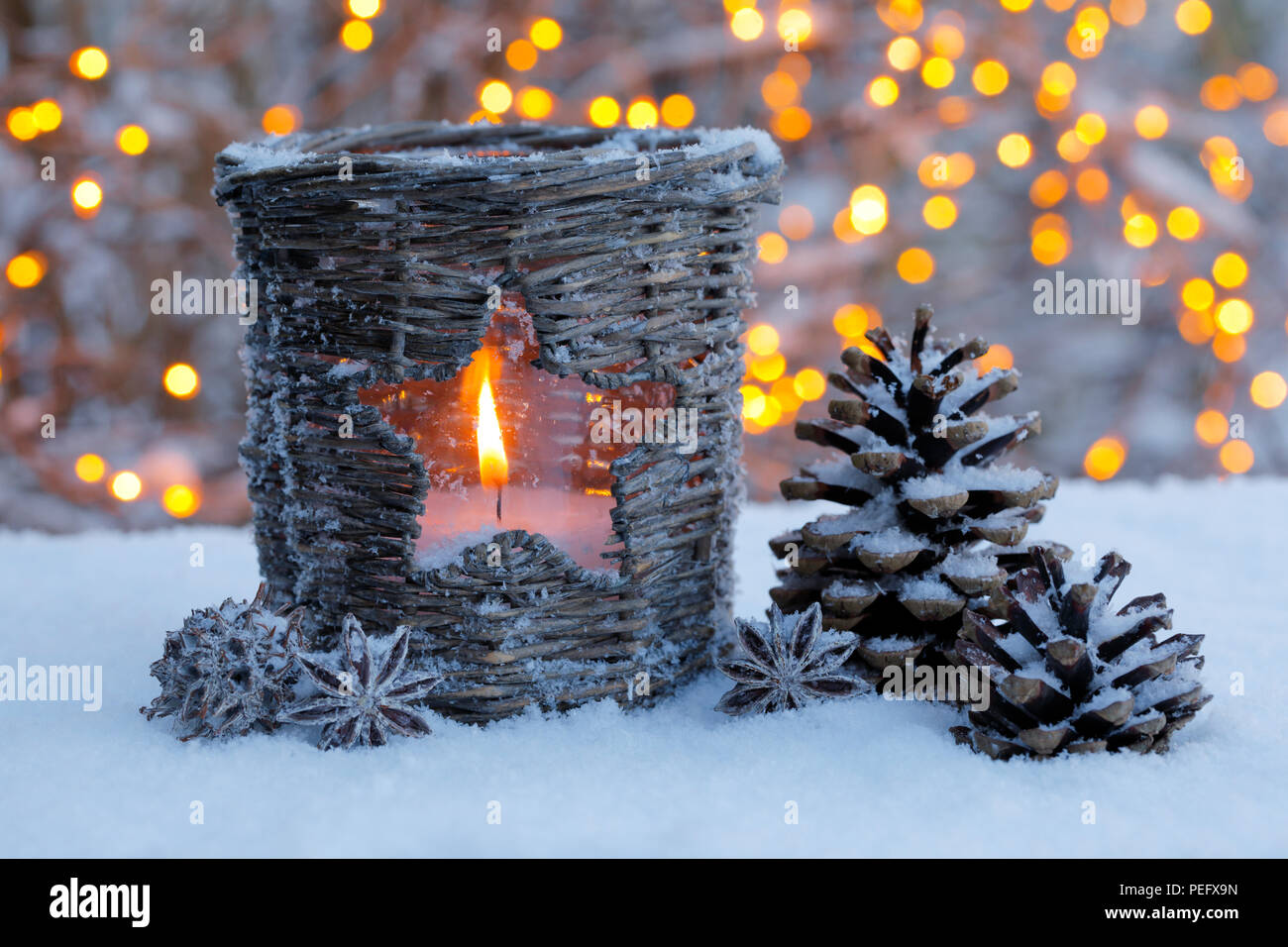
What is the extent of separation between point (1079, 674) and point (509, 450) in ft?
1.32

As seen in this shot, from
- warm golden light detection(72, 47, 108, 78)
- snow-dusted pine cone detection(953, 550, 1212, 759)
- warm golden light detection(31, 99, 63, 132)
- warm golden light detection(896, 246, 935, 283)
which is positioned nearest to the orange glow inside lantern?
snow-dusted pine cone detection(953, 550, 1212, 759)

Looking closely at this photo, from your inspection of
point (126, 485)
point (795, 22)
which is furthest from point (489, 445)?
point (795, 22)

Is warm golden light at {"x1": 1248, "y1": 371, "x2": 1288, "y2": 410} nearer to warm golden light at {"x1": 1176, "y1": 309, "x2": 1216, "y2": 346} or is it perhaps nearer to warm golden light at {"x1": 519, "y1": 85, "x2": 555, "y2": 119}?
warm golden light at {"x1": 1176, "y1": 309, "x2": 1216, "y2": 346}

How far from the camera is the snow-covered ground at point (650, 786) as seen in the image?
0.61 metres

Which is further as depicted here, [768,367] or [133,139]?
[768,367]

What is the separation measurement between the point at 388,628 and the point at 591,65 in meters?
1.72

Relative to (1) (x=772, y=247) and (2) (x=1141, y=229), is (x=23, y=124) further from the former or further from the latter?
(2) (x=1141, y=229)

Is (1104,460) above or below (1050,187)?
below

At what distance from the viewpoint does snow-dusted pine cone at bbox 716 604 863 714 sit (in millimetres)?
795

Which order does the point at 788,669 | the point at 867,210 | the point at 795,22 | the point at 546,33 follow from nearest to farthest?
the point at 788,669
the point at 867,210
the point at 546,33
the point at 795,22

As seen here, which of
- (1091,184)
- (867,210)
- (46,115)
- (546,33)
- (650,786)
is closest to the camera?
(650,786)

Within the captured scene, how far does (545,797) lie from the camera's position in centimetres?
67

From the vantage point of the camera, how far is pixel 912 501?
0.80 metres
